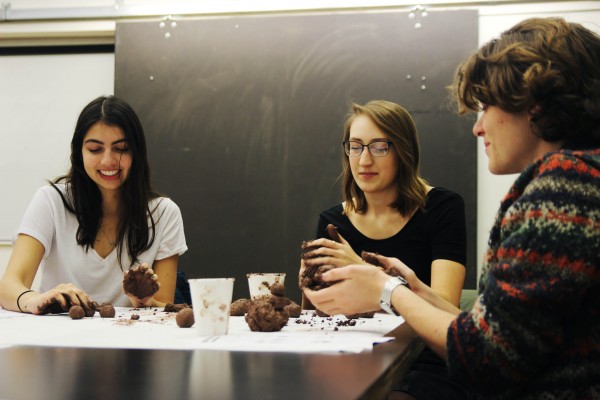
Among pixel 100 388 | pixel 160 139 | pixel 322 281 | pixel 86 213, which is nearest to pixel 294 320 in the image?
pixel 322 281

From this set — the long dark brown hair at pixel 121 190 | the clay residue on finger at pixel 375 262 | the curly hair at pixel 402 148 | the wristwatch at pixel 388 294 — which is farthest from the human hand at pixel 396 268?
the long dark brown hair at pixel 121 190

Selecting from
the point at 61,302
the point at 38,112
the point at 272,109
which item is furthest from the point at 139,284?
the point at 38,112

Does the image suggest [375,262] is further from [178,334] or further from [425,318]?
[178,334]

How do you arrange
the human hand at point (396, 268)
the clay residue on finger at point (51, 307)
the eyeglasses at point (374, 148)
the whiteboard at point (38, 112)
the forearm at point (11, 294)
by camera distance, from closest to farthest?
the human hand at point (396, 268), the clay residue on finger at point (51, 307), the forearm at point (11, 294), the eyeglasses at point (374, 148), the whiteboard at point (38, 112)

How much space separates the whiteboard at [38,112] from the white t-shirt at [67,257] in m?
1.95

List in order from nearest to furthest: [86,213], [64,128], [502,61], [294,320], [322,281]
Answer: [502,61]
[322,281]
[294,320]
[86,213]
[64,128]

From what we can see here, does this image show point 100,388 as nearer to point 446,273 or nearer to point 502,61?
point 502,61

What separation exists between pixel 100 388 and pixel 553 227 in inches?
28.2

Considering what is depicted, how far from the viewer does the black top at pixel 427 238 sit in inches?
95.0

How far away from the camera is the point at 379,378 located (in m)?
1.02

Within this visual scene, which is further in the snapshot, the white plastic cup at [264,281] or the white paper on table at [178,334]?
the white plastic cup at [264,281]

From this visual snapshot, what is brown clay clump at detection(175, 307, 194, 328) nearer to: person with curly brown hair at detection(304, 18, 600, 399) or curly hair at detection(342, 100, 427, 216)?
person with curly brown hair at detection(304, 18, 600, 399)

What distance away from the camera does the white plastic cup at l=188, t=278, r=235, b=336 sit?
4.78ft

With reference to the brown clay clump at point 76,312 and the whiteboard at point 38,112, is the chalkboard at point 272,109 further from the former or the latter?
the brown clay clump at point 76,312
